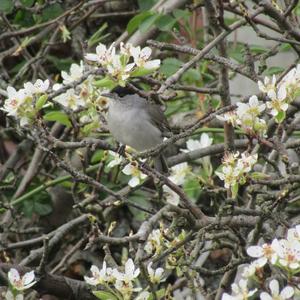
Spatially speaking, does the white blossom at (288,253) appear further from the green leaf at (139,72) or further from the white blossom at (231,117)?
the green leaf at (139,72)

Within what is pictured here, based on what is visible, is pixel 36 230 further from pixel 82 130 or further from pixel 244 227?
pixel 244 227

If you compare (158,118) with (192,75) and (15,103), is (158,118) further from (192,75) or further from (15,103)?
(15,103)

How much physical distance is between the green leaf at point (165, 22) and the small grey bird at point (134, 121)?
422 millimetres

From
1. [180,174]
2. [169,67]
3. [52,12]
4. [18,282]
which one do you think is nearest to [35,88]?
[18,282]

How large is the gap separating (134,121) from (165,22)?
0.67 m

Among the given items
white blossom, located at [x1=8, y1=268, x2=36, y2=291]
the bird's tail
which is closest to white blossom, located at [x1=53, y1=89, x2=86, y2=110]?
the bird's tail

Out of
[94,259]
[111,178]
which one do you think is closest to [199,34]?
[111,178]

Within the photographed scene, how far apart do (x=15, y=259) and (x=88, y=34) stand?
5.88 feet

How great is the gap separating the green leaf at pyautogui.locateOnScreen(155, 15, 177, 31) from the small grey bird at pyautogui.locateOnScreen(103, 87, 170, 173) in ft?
1.39

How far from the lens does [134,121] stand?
4.50 m

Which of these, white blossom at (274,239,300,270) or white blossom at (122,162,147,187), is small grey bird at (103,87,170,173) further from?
white blossom at (274,239,300,270)

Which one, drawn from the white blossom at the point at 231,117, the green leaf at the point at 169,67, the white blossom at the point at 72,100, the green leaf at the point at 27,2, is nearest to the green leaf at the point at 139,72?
the white blossom at the point at 231,117

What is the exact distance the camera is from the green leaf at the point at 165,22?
404 cm

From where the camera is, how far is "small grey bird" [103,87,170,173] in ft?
14.2
